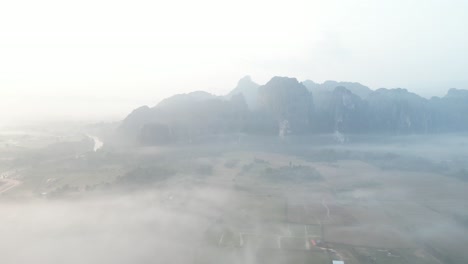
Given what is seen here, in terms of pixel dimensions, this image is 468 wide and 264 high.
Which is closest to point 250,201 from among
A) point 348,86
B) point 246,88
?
point 246,88

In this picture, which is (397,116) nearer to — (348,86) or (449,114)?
(449,114)

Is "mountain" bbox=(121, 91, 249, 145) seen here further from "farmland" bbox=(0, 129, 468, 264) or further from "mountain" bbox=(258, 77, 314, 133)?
"mountain" bbox=(258, 77, 314, 133)

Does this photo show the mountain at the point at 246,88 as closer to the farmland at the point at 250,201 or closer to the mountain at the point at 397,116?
the mountain at the point at 397,116

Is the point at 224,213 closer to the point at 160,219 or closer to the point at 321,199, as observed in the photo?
the point at 160,219

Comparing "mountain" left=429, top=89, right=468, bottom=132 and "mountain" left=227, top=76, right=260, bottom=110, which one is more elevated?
"mountain" left=227, top=76, right=260, bottom=110

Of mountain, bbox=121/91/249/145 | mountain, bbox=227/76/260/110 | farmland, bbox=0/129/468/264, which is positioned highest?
mountain, bbox=227/76/260/110

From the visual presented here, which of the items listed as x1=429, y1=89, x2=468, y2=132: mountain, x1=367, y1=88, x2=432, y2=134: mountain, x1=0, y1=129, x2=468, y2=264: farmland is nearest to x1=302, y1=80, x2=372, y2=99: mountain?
x1=429, y1=89, x2=468, y2=132: mountain

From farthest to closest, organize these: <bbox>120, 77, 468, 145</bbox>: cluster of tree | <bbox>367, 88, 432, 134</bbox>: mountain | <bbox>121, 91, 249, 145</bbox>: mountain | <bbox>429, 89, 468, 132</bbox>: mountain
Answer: <bbox>429, 89, 468, 132</bbox>: mountain, <bbox>367, 88, 432, 134</bbox>: mountain, <bbox>120, 77, 468, 145</bbox>: cluster of tree, <bbox>121, 91, 249, 145</bbox>: mountain

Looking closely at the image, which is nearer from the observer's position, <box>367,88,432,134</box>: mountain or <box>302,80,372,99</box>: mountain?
<box>367,88,432,134</box>: mountain

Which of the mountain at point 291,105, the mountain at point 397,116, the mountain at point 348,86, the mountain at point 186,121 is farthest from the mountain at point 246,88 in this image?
the mountain at point 397,116
